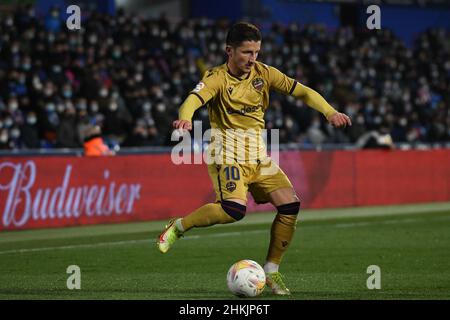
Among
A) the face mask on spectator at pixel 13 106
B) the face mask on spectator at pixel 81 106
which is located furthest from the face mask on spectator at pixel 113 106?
the face mask on spectator at pixel 13 106

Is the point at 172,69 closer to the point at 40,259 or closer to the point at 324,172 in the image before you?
the point at 324,172

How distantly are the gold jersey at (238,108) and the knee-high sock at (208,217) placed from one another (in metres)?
0.49

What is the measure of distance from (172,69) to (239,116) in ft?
58.3

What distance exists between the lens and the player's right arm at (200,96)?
29.9 ft

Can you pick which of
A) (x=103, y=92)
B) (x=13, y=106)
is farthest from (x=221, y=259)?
(x=103, y=92)

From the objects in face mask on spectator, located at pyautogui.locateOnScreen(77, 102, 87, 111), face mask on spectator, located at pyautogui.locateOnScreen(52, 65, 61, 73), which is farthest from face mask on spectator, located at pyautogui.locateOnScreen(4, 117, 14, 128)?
face mask on spectator, located at pyautogui.locateOnScreen(52, 65, 61, 73)

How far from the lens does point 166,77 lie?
26.9 meters

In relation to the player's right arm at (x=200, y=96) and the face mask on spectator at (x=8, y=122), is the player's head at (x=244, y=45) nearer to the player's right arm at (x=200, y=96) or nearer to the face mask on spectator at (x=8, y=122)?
the player's right arm at (x=200, y=96)

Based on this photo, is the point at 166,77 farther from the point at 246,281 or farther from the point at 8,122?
the point at 246,281

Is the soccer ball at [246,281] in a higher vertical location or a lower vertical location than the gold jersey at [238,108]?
lower

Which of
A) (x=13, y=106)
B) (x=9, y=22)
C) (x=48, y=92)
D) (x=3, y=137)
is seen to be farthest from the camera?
(x=9, y=22)

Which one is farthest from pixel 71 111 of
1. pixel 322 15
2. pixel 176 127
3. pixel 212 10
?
pixel 322 15

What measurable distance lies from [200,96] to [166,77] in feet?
57.8

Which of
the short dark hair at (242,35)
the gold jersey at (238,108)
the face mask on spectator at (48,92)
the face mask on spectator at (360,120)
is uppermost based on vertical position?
the short dark hair at (242,35)
